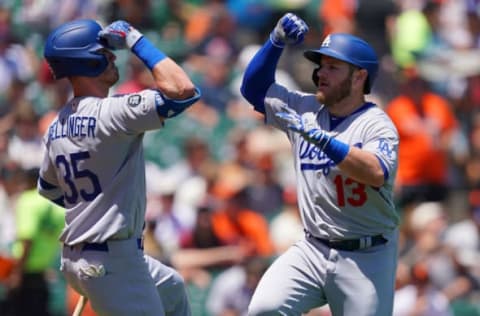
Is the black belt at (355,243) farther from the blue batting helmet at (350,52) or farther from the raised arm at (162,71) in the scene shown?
the raised arm at (162,71)

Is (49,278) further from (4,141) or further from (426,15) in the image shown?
(426,15)

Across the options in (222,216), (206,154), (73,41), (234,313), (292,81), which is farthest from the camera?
(292,81)

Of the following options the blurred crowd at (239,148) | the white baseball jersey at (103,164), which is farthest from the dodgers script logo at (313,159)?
the blurred crowd at (239,148)

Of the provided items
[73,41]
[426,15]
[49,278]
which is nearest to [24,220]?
[49,278]

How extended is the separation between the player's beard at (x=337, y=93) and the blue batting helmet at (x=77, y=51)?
1209 millimetres

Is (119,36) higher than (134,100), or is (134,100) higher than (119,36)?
(119,36)

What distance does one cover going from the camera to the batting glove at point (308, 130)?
6.98 m

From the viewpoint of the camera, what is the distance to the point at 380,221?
24.1 feet

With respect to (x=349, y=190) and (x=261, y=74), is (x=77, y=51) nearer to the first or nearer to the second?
(x=261, y=74)

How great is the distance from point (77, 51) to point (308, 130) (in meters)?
1.33

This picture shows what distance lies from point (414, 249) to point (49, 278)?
10.4 ft

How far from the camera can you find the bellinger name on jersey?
713 cm

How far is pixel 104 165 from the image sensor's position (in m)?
7.15

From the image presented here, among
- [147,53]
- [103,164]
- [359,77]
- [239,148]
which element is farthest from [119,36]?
[239,148]
